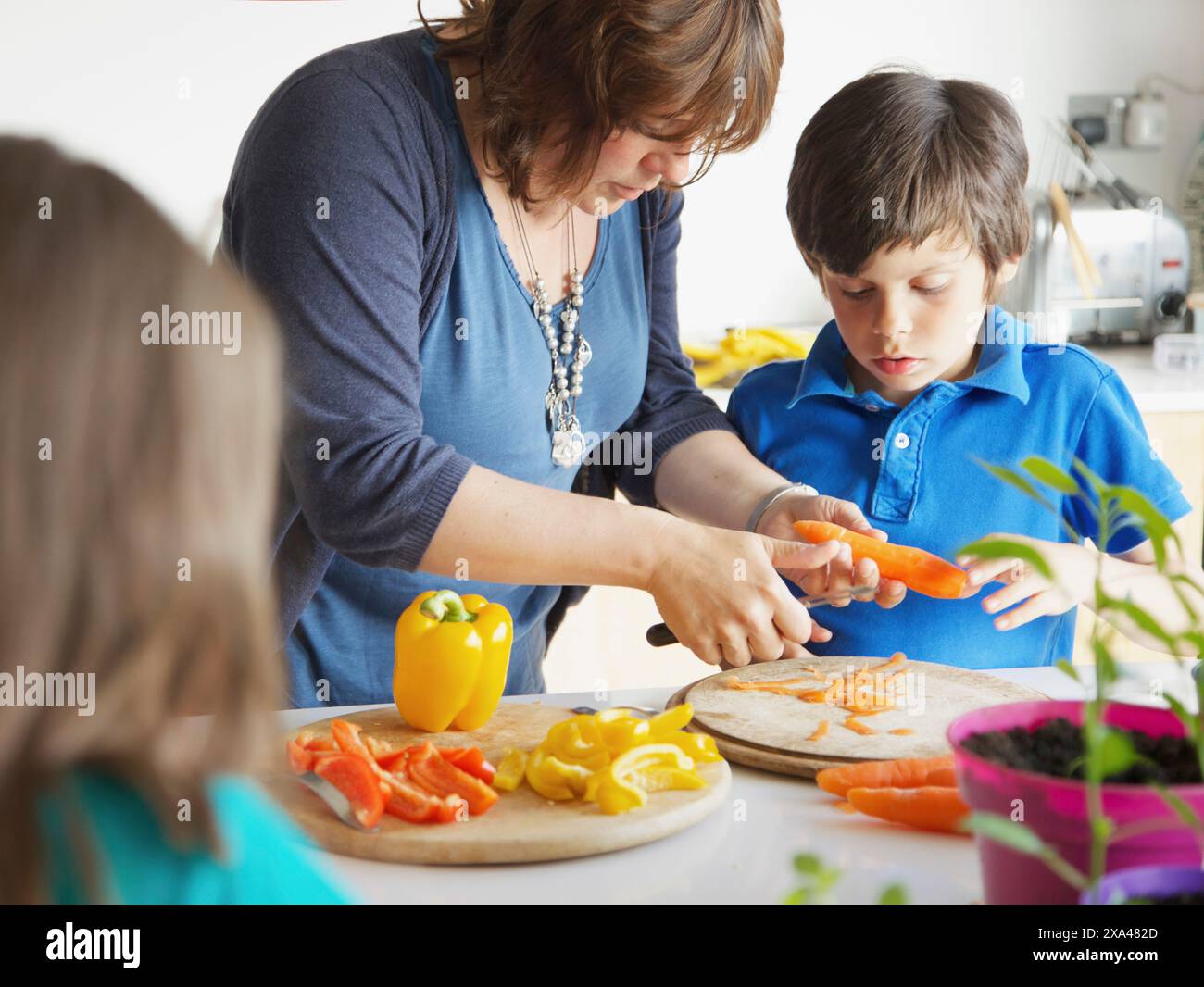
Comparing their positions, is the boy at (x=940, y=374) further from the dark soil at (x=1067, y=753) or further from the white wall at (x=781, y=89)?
the white wall at (x=781, y=89)

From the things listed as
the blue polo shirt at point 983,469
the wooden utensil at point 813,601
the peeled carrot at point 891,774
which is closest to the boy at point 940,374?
the blue polo shirt at point 983,469

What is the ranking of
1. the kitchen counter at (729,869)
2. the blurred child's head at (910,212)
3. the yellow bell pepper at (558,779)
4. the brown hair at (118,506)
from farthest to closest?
1. the blurred child's head at (910,212)
2. the yellow bell pepper at (558,779)
3. the kitchen counter at (729,869)
4. the brown hair at (118,506)

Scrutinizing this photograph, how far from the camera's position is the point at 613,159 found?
1.38 meters

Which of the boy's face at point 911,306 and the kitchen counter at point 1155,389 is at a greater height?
the boy's face at point 911,306

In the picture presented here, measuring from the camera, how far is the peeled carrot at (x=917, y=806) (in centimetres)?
103

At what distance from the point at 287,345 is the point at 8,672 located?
2.26 feet

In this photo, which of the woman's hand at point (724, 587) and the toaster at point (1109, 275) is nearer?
the woman's hand at point (724, 587)

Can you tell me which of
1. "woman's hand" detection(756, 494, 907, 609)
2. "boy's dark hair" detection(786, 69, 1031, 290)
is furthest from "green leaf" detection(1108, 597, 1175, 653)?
"boy's dark hair" detection(786, 69, 1031, 290)

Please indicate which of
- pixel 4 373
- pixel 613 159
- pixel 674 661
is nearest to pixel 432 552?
pixel 613 159

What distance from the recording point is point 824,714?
1275 mm

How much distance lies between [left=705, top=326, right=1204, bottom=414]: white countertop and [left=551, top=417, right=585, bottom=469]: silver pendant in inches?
38.6

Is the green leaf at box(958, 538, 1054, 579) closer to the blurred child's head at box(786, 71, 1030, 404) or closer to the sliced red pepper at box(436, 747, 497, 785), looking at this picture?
the sliced red pepper at box(436, 747, 497, 785)

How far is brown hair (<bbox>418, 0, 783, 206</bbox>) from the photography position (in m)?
1.26

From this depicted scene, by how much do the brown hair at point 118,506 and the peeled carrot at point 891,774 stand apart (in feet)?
1.94
